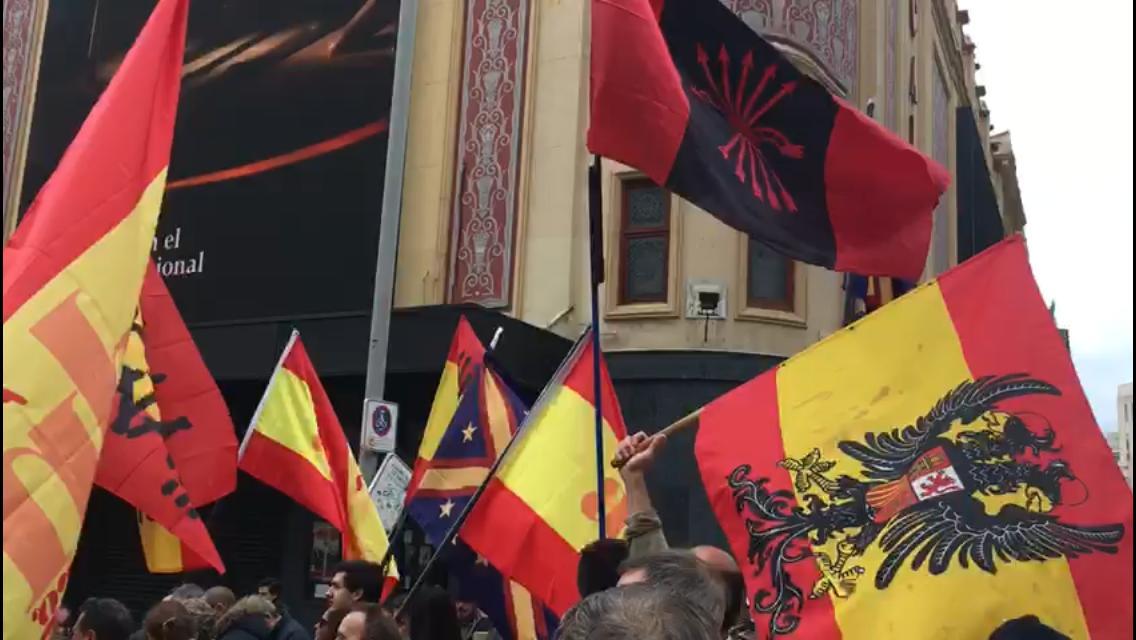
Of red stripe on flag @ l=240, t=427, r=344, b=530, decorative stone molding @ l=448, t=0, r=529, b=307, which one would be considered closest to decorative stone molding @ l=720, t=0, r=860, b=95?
decorative stone molding @ l=448, t=0, r=529, b=307

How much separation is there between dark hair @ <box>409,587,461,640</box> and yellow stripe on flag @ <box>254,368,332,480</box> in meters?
2.81

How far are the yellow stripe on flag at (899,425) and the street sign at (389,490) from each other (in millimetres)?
5303

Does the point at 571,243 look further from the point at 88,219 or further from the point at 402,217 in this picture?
the point at 88,219

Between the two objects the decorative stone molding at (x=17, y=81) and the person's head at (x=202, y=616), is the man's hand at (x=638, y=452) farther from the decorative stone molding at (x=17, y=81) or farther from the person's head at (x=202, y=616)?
the decorative stone molding at (x=17, y=81)

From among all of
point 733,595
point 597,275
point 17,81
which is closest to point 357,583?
point 597,275

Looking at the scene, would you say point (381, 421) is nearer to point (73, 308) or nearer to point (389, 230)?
point (389, 230)

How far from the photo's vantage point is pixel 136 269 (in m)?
4.02

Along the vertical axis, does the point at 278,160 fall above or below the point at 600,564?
above

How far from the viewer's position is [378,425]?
10.4 metres

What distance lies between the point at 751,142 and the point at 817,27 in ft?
29.3

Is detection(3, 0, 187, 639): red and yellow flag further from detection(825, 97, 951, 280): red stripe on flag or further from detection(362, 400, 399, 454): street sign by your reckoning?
detection(362, 400, 399, 454): street sign

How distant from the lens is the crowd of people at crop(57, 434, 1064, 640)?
208cm

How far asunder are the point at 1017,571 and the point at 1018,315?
3.01ft

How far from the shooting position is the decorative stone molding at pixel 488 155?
13945 mm
